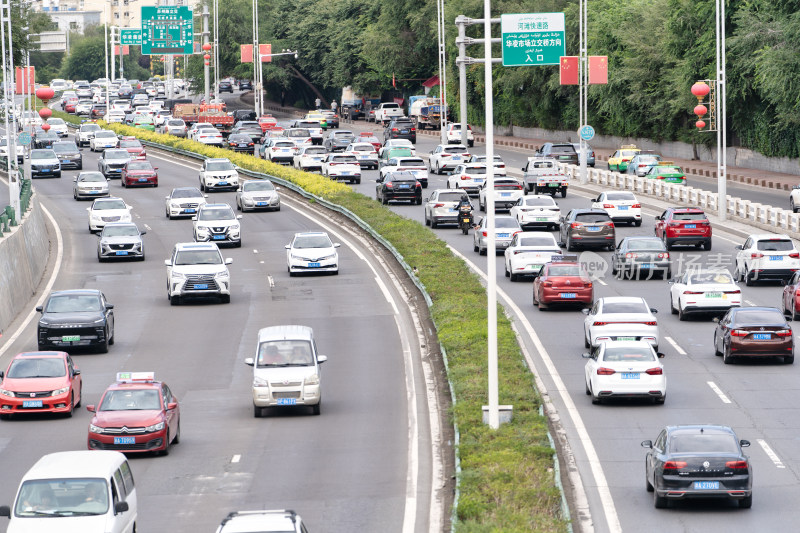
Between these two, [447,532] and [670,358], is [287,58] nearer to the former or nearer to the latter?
[670,358]

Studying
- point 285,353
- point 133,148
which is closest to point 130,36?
point 133,148

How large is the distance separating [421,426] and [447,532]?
307 inches

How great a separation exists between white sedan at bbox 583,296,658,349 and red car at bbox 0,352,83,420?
12.3 metres

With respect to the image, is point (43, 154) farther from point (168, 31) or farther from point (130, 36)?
point (130, 36)

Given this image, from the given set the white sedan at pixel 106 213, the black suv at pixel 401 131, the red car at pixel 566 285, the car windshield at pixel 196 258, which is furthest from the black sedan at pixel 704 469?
the black suv at pixel 401 131

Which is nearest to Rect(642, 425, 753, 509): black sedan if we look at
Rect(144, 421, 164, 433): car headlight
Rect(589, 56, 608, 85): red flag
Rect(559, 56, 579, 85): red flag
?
Rect(144, 421, 164, 433): car headlight

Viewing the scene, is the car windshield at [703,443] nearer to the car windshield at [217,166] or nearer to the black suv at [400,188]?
the black suv at [400,188]

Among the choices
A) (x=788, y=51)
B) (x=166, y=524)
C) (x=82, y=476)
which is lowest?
(x=166, y=524)

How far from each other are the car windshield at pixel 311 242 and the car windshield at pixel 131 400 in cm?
2281

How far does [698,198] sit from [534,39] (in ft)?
71.2

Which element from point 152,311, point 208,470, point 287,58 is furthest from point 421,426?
point 287,58

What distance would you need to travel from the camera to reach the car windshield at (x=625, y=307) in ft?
110

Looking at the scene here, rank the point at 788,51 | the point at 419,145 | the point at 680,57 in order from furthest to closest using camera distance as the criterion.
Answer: the point at 419,145 < the point at 680,57 < the point at 788,51

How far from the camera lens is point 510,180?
61875 millimetres
